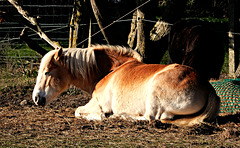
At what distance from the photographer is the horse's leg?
16.4ft

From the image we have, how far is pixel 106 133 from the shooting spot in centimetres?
400

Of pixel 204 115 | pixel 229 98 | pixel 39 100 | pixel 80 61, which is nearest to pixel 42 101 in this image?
pixel 39 100

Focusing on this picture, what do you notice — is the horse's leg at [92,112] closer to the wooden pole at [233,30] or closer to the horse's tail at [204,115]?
the horse's tail at [204,115]

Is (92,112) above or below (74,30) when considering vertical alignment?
below

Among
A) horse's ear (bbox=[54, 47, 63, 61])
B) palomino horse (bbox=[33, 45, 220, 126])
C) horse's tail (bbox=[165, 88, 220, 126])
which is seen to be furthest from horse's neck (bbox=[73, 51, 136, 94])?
horse's tail (bbox=[165, 88, 220, 126])

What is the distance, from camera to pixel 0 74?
9750 millimetres

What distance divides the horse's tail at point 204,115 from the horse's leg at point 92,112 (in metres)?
1.20

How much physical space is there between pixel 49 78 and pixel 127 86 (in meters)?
1.25

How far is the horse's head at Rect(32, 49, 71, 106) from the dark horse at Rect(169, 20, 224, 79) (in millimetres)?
2560

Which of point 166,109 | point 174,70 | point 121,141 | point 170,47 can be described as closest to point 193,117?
point 166,109

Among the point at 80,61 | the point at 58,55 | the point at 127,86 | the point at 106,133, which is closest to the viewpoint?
the point at 106,133

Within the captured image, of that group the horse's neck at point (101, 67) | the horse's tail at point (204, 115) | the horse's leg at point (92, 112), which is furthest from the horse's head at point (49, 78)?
the horse's tail at point (204, 115)

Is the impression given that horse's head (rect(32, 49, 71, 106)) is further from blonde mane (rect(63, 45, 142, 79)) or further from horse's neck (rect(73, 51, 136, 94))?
horse's neck (rect(73, 51, 136, 94))

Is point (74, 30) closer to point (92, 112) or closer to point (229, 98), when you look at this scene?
point (92, 112)
